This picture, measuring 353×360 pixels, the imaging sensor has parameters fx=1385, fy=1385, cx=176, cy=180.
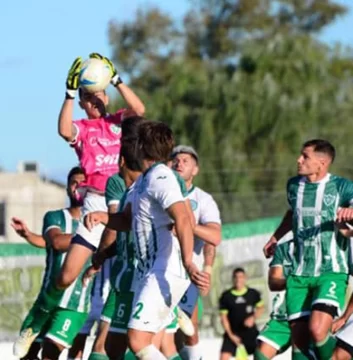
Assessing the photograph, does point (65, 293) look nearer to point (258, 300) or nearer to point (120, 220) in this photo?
point (120, 220)

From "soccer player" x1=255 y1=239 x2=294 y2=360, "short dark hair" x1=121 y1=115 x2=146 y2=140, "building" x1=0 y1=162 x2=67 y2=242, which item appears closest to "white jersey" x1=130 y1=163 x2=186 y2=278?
"short dark hair" x1=121 y1=115 x2=146 y2=140

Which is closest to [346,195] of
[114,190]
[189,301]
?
[189,301]

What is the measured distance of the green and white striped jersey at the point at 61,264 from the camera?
41.4 feet

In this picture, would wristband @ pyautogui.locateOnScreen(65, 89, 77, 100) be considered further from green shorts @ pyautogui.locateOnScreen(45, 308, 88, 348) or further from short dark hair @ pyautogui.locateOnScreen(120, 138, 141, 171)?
green shorts @ pyautogui.locateOnScreen(45, 308, 88, 348)

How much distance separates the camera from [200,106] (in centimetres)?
4806

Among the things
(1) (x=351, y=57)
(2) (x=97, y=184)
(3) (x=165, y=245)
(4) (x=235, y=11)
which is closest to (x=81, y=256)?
(2) (x=97, y=184)

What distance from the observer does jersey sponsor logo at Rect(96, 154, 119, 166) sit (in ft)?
38.0

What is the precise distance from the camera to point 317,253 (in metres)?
11.5

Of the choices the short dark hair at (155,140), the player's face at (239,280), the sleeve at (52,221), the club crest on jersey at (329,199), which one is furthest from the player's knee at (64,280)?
the player's face at (239,280)

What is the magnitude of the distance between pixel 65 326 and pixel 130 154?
3120 mm

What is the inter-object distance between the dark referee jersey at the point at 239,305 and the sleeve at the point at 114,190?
30.1ft

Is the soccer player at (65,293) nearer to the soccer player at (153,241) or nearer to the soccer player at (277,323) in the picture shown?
the soccer player at (277,323)

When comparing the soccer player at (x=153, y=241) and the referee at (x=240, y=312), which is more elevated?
the soccer player at (x=153, y=241)

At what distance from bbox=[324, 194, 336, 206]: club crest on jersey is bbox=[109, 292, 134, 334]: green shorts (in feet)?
7.19
